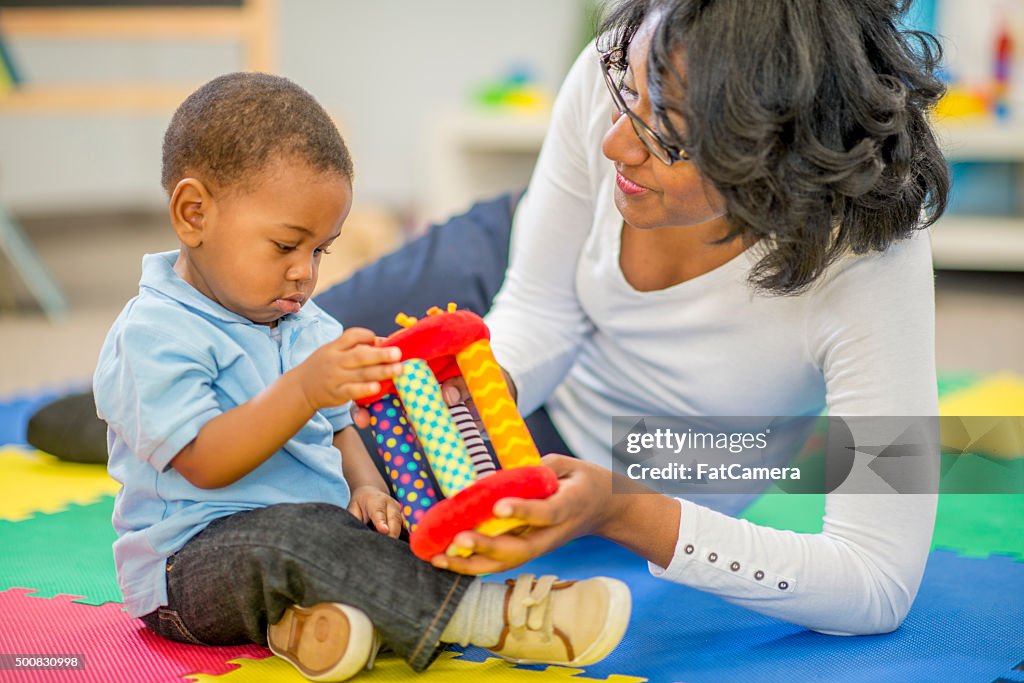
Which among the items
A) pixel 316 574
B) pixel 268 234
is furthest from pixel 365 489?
pixel 268 234

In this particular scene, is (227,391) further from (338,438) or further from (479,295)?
(479,295)

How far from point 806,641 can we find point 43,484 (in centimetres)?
109

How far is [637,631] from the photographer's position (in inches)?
43.3

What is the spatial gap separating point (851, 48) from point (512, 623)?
54 cm

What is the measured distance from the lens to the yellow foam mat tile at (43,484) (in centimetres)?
149

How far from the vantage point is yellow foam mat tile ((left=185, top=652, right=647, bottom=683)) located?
3.07 ft

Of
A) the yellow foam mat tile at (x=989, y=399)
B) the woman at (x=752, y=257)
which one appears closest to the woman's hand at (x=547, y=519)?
the woman at (x=752, y=257)

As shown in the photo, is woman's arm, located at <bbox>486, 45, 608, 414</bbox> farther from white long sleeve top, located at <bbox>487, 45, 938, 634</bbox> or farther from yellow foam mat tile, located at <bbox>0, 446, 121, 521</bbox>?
yellow foam mat tile, located at <bbox>0, 446, 121, 521</bbox>

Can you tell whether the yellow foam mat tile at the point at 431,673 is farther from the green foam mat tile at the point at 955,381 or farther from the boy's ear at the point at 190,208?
the green foam mat tile at the point at 955,381

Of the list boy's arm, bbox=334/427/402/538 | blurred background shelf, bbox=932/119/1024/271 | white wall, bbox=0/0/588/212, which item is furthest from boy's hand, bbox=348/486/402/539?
white wall, bbox=0/0/588/212

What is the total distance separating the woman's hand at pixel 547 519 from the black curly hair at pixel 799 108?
0.26 m

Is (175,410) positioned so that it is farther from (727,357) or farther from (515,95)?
(515,95)

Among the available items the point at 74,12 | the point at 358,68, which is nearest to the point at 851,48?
the point at 74,12

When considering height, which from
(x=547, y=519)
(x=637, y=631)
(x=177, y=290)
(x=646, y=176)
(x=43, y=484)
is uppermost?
(x=646, y=176)
